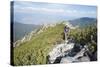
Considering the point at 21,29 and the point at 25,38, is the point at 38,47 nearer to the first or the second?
the point at 25,38

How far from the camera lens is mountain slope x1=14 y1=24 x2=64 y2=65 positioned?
6.86ft

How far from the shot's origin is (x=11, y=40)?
204cm

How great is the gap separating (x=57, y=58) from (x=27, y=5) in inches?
28.9

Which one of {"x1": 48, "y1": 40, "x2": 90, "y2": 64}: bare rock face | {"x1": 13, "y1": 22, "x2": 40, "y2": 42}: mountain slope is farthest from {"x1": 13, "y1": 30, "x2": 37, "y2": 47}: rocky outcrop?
{"x1": 48, "y1": 40, "x2": 90, "y2": 64}: bare rock face

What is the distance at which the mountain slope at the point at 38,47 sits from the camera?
6.86ft

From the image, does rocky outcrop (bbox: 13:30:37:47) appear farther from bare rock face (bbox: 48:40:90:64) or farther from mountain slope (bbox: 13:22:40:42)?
bare rock face (bbox: 48:40:90:64)

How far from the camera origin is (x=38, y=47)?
217 centimetres

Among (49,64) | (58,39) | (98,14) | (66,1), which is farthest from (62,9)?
(49,64)

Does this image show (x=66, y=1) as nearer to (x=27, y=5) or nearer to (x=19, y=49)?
(x=27, y=5)

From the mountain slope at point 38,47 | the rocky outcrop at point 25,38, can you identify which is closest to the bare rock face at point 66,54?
the mountain slope at point 38,47

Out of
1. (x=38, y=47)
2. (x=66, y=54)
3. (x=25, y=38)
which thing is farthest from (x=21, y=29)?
(x=66, y=54)

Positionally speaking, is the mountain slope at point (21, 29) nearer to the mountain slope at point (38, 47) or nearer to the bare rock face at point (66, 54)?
the mountain slope at point (38, 47)

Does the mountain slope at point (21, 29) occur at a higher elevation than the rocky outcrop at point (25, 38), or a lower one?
higher

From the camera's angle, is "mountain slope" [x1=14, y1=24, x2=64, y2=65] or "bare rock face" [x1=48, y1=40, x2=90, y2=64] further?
"bare rock face" [x1=48, y1=40, x2=90, y2=64]
